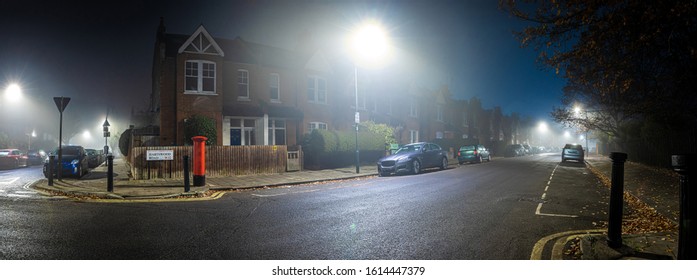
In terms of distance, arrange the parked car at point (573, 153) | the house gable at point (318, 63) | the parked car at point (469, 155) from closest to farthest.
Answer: the house gable at point (318, 63), the parked car at point (469, 155), the parked car at point (573, 153)

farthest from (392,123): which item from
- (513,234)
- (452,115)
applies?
(513,234)

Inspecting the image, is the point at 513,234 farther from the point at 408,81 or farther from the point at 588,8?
the point at 408,81

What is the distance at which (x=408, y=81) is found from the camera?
3869 cm

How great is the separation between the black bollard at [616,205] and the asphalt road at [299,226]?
2.95 feet

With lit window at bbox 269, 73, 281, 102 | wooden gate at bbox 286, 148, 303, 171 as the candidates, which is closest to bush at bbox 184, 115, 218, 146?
wooden gate at bbox 286, 148, 303, 171

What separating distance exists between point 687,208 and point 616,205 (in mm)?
1058

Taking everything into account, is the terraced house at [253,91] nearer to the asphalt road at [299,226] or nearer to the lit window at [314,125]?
the lit window at [314,125]

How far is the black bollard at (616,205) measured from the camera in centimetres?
436

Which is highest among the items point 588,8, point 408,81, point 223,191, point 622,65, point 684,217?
point 408,81

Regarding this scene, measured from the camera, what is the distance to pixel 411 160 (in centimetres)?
1695

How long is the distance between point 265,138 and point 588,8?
63.6 feet

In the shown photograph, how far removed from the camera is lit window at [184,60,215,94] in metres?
21.1

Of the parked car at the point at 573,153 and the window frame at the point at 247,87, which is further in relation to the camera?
the parked car at the point at 573,153

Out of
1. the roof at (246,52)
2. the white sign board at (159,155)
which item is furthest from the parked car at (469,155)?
the white sign board at (159,155)
